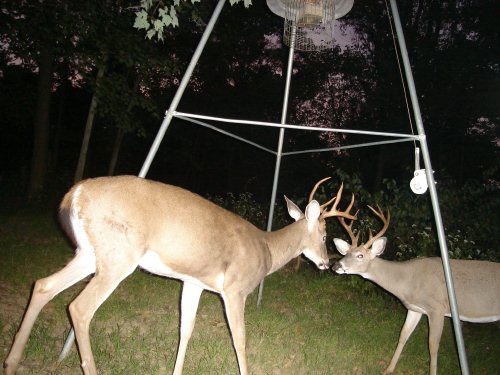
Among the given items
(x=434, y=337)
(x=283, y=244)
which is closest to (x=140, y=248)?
(x=283, y=244)

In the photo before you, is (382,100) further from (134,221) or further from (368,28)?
(134,221)

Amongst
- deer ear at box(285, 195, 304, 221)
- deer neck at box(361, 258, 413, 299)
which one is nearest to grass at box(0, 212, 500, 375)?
deer neck at box(361, 258, 413, 299)

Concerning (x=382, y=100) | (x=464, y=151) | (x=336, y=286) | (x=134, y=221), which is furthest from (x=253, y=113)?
(x=134, y=221)

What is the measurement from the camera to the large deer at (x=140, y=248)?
116 inches

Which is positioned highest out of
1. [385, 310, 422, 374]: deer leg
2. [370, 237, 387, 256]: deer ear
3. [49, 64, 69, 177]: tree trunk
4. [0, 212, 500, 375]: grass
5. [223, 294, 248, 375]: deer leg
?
[370, 237, 387, 256]: deer ear

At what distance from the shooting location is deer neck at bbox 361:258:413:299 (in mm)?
5113

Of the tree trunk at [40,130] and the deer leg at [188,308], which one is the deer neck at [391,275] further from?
the tree trunk at [40,130]

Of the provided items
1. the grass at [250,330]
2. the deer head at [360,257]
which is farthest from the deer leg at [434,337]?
the deer head at [360,257]

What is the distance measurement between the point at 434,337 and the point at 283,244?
1880 millimetres

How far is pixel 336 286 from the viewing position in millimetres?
6949

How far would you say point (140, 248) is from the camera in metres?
2.99

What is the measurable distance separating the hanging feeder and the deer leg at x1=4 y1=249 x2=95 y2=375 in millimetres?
2833

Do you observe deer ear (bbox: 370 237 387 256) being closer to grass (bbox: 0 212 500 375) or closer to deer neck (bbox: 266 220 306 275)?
grass (bbox: 0 212 500 375)

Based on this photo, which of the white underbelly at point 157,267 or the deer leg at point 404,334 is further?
the deer leg at point 404,334
